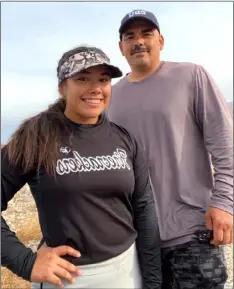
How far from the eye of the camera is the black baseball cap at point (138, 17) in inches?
116

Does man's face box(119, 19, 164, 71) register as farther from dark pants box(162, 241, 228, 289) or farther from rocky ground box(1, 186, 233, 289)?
rocky ground box(1, 186, 233, 289)

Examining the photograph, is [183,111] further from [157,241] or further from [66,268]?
[66,268]

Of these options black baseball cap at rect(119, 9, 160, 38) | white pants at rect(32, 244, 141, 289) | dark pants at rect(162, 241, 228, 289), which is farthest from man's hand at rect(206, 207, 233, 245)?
black baseball cap at rect(119, 9, 160, 38)

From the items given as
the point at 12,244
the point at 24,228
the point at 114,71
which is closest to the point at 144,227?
the point at 12,244

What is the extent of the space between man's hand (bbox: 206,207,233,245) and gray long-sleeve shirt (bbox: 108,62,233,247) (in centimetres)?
9

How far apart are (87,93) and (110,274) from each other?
105 centimetres

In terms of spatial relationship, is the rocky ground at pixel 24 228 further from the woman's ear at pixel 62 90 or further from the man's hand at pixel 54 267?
the woman's ear at pixel 62 90

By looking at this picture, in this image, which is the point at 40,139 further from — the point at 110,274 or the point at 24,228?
the point at 24,228

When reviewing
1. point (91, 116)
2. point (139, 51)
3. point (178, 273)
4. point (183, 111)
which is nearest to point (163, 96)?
point (183, 111)

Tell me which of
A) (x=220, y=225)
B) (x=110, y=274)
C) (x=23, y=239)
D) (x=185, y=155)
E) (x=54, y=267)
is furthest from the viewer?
(x=23, y=239)

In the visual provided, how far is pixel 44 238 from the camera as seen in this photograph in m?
2.35

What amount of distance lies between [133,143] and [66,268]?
852 mm

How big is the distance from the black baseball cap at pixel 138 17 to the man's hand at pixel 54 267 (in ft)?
5.54

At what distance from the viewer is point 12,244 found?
2.22 m
